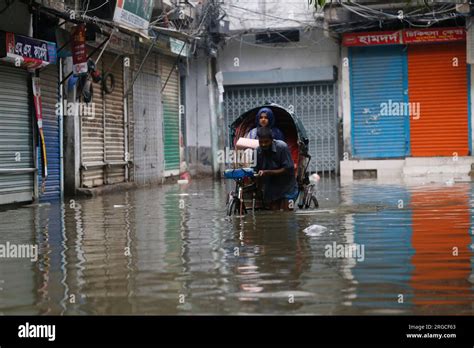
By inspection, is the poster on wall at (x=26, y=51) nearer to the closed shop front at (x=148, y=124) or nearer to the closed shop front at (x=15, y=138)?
the closed shop front at (x=15, y=138)

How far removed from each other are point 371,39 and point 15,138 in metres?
13.5

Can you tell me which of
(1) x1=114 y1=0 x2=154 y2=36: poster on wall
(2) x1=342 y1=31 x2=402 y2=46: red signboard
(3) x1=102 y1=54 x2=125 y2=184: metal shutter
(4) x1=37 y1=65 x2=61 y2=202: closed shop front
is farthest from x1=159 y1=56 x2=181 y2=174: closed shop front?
(4) x1=37 y1=65 x2=61 y2=202: closed shop front

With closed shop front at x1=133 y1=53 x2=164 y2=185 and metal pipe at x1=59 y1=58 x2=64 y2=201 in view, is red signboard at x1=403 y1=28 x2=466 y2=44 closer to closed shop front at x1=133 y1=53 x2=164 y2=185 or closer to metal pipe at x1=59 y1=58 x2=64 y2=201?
closed shop front at x1=133 y1=53 x2=164 y2=185

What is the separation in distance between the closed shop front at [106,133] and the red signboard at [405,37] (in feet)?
25.9

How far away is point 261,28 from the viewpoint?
90.7ft

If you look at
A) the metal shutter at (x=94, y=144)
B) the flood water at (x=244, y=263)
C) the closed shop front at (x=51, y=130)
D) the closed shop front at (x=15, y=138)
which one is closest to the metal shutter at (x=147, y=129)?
the metal shutter at (x=94, y=144)

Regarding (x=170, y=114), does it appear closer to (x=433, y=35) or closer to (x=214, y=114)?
(x=214, y=114)

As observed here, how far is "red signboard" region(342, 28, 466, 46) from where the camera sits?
85.4 feet

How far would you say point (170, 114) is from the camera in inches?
1102

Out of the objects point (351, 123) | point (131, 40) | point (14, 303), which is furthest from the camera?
point (351, 123)

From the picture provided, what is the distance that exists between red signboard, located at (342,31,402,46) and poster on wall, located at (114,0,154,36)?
25.9 feet
